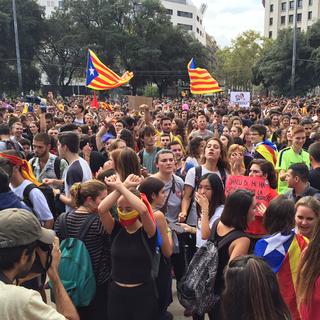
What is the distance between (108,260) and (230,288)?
165cm

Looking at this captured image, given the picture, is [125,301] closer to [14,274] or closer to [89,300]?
[89,300]

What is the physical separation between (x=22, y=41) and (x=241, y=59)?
4027 cm

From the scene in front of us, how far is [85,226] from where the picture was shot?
3.11 m

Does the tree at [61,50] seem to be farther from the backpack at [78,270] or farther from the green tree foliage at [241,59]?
the backpack at [78,270]

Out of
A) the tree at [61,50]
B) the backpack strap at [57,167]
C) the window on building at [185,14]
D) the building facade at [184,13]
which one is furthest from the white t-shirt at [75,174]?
the window on building at [185,14]

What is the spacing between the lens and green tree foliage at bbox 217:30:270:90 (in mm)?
69688

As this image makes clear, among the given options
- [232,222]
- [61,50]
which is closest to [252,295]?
[232,222]

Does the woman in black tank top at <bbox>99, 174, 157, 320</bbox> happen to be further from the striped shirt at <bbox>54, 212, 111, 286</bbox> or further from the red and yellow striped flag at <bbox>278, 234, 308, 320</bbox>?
the red and yellow striped flag at <bbox>278, 234, 308, 320</bbox>

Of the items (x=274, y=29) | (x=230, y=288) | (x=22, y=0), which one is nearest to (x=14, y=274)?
(x=230, y=288)

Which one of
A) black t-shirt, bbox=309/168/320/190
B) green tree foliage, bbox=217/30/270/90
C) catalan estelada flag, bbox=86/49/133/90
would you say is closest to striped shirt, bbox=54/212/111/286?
black t-shirt, bbox=309/168/320/190

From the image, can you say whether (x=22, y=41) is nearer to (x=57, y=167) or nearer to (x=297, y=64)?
(x=297, y=64)

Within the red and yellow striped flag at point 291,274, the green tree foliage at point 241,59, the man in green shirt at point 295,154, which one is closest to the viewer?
the red and yellow striped flag at point 291,274

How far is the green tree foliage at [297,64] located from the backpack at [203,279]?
44377mm

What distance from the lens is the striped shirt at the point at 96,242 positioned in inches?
123
